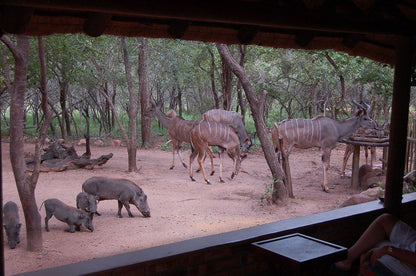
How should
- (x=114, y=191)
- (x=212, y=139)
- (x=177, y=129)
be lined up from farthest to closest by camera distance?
(x=177, y=129) → (x=212, y=139) → (x=114, y=191)

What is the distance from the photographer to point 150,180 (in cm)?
969

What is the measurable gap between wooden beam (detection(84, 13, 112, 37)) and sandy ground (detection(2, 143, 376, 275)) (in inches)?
126

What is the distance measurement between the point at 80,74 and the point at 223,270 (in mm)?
9855

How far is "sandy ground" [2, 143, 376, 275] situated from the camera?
5.30m

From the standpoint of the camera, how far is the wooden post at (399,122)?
131 inches

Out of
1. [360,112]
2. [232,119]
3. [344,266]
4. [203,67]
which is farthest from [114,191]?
[203,67]

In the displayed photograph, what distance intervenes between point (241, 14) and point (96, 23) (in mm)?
845

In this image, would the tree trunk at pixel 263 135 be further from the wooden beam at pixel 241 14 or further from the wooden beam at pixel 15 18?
the wooden beam at pixel 15 18

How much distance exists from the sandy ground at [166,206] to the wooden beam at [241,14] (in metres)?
3.49

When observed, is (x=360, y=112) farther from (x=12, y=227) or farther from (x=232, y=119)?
(x=12, y=227)

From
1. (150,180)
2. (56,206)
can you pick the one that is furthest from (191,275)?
(150,180)

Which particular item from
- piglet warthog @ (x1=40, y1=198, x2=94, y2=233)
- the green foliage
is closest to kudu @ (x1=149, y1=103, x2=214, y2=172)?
the green foliage

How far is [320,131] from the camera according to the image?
31.2 ft

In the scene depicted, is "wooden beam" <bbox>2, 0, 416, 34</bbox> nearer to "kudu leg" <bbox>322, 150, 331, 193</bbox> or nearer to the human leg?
the human leg
